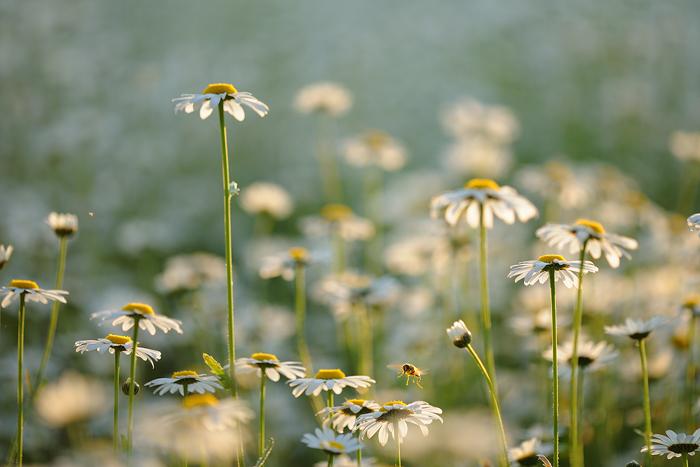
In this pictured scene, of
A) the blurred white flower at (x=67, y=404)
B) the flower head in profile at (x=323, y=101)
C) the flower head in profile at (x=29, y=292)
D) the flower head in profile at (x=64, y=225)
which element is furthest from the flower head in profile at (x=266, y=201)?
the flower head in profile at (x=29, y=292)

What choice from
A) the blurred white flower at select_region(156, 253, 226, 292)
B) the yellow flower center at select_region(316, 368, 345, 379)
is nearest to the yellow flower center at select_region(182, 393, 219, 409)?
the yellow flower center at select_region(316, 368, 345, 379)

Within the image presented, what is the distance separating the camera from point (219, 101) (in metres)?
2.22

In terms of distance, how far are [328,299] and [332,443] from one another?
1712 mm

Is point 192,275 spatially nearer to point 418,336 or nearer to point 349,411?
point 418,336

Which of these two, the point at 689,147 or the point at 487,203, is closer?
the point at 487,203

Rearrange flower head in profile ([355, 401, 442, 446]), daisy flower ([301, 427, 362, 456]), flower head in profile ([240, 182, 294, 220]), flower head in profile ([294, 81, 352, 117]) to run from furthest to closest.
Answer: flower head in profile ([294, 81, 352, 117])
flower head in profile ([240, 182, 294, 220])
flower head in profile ([355, 401, 442, 446])
daisy flower ([301, 427, 362, 456])

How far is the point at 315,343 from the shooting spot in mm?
5945

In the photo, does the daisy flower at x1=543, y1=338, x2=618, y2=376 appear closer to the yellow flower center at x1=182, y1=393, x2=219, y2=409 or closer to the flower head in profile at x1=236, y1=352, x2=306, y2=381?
the flower head in profile at x1=236, y1=352, x2=306, y2=381

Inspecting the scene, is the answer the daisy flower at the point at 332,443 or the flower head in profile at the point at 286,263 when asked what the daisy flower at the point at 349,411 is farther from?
the flower head in profile at the point at 286,263

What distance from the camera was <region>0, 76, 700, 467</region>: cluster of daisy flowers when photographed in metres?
2.13

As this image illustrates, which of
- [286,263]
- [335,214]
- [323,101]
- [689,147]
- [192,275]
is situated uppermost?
[323,101]

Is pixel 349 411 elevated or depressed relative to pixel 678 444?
elevated

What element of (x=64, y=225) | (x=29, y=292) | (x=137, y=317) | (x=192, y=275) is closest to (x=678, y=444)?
(x=137, y=317)

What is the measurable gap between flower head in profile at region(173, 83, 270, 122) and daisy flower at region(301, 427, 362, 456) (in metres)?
0.87
